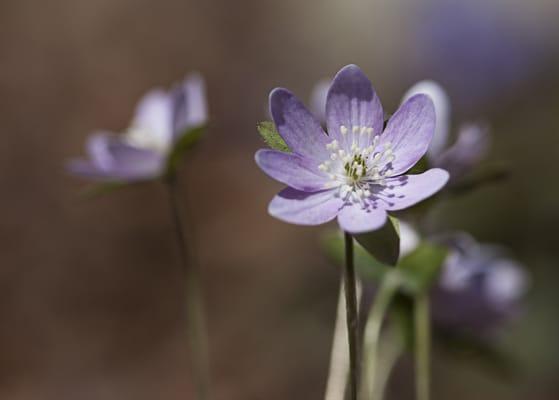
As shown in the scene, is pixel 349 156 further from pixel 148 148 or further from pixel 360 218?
pixel 148 148

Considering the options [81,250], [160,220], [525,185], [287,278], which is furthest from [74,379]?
[525,185]

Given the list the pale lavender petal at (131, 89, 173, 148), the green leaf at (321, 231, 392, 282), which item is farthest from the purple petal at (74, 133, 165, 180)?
the green leaf at (321, 231, 392, 282)

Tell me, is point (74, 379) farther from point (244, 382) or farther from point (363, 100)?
point (363, 100)

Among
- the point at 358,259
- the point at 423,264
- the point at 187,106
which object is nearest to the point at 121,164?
the point at 187,106

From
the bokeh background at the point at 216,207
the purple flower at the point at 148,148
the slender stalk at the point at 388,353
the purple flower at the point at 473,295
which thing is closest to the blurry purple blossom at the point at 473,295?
the purple flower at the point at 473,295

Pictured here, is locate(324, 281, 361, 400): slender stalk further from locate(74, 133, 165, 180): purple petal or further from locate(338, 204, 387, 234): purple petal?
locate(74, 133, 165, 180): purple petal

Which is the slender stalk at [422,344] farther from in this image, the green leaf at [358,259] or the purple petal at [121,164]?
the purple petal at [121,164]

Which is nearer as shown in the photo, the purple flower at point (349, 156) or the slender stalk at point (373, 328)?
the purple flower at point (349, 156)
